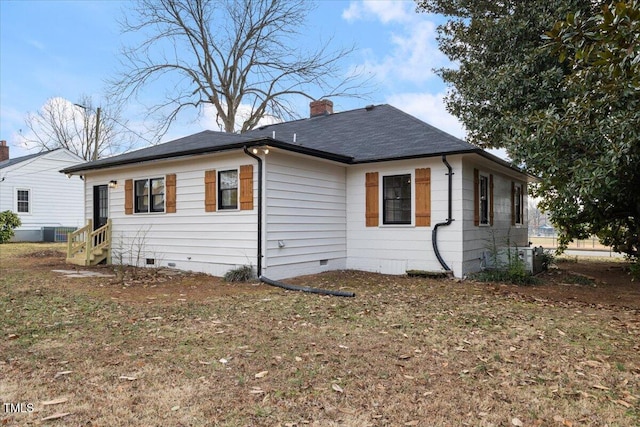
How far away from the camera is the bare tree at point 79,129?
28.8m

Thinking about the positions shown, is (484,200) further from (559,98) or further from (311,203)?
(311,203)

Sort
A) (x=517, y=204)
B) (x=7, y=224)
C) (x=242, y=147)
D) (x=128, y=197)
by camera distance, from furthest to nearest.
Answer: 1. (x=7, y=224)
2. (x=517, y=204)
3. (x=128, y=197)
4. (x=242, y=147)

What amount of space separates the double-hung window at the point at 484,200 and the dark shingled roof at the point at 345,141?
774mm

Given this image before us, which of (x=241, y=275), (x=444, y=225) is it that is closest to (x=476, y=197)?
(x=444, y=225)

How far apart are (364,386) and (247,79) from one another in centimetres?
1985

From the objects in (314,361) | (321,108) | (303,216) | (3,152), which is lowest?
(314,361)

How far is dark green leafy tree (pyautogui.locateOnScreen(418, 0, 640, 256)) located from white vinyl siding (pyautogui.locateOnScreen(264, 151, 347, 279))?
12.4 feet

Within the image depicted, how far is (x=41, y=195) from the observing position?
2145 cm

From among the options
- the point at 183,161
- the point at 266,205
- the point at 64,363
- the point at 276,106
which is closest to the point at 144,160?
the point at 183,161

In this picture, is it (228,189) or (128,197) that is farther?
(128,197)

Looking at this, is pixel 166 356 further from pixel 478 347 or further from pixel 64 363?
pixel 478 347

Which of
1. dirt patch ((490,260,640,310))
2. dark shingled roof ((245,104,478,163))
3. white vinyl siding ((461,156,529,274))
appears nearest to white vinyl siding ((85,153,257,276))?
dark shingled roof ((245,104,478,163))

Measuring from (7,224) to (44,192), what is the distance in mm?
2902

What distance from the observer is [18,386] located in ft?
10.3
